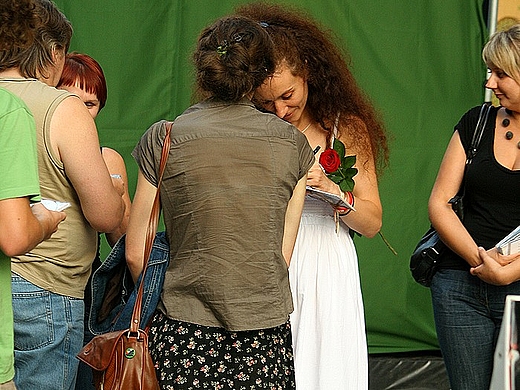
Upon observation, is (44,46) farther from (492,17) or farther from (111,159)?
(492,17)

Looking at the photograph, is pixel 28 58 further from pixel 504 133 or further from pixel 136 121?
pixel 136 121

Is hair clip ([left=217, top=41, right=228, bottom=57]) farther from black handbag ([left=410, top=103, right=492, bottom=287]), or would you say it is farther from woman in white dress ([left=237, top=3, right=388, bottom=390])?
black handbag ([left=410, top=103, right=492, bottom=287])

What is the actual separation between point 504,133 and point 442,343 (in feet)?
2.51

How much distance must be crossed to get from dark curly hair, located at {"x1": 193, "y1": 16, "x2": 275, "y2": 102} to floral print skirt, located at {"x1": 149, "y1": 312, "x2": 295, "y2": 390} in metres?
0.64

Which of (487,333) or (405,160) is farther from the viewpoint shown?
(405,160)

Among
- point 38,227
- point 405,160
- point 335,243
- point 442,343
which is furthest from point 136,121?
point 38,227

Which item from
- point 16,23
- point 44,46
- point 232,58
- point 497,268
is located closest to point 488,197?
point 497,268

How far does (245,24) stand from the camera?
2.49m

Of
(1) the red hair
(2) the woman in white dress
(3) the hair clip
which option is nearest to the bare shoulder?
(1) the red hair

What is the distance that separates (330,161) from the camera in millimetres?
3006

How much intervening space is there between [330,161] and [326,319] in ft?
1.73

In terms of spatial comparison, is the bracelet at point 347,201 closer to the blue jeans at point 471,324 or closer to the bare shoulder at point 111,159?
the blue jeans at point 471,324

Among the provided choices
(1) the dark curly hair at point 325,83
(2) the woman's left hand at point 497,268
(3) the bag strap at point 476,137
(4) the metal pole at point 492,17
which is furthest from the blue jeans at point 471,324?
(4) the metal pole at point 492,17

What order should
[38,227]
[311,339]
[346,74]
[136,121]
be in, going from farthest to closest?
[136,121] → [346,74] → [311,339] → [38,227]
